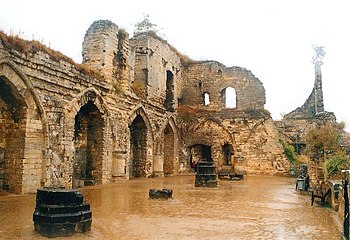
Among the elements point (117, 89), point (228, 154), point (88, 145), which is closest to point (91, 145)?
point (88, 145)

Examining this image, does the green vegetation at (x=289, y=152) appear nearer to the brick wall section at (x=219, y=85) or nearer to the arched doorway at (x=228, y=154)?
the brick wall section at (x=219, y=85)

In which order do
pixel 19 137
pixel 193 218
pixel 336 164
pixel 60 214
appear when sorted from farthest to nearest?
pixel 19 137 < pixel 336 164 < pixel 193 218 < pixel 60 214

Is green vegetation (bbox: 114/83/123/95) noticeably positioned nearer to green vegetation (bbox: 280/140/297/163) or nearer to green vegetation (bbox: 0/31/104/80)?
green vegetation (bbox: 0/31/104/80)

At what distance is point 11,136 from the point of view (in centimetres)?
984

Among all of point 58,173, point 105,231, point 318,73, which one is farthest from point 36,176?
point 318,73

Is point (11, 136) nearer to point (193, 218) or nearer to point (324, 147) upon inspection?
A: point (193, 218)

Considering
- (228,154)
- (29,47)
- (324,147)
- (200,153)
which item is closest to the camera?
(29,47)

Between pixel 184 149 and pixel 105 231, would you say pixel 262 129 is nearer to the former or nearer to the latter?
pixel 184 149

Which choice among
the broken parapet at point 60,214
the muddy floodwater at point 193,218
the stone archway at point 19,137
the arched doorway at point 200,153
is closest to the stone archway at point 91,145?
the stone archway at point 19,137

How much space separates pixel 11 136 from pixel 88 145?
4.10 m

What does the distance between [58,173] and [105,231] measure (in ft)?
19.0

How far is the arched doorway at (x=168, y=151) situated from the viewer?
2008cm

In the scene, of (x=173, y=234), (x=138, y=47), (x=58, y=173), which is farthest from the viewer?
(x=138, y=47)

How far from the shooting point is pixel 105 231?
5.43m
